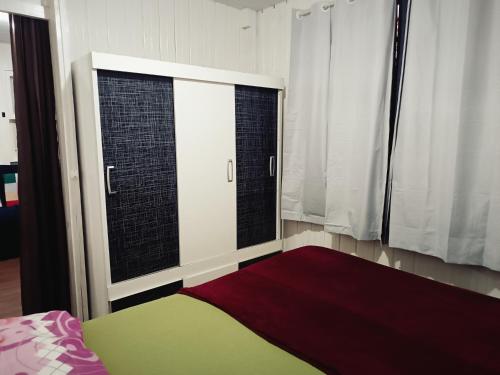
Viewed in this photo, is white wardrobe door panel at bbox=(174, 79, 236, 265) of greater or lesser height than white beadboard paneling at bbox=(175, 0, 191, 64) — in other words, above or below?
below

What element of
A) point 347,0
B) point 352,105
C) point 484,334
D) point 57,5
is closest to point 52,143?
point 57,5

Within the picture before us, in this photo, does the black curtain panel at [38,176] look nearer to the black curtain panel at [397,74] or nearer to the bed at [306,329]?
the bed at [306,329]

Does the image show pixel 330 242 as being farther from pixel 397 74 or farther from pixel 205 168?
pixel 397 74

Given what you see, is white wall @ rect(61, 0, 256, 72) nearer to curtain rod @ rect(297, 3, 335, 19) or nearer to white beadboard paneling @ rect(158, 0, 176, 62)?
white beadboard paneling @ rect(158, 0, 176, 62)

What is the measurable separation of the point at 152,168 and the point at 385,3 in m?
1.78

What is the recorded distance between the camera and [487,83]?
1.86 metres

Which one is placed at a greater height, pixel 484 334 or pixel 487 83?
pixel 487 83

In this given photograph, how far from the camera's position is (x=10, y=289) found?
312 centimetres

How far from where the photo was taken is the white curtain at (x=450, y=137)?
6.11 ft

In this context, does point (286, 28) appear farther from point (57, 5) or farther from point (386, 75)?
point (57, 5)

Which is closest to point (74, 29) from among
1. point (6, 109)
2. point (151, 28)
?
point (151, 28)

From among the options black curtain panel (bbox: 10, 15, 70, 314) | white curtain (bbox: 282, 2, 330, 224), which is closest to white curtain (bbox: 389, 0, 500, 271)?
white curtain (bbox: 282, 2, 330, 224)

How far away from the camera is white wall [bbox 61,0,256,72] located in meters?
2.27

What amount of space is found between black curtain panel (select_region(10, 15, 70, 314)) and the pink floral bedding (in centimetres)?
Answer: 137
